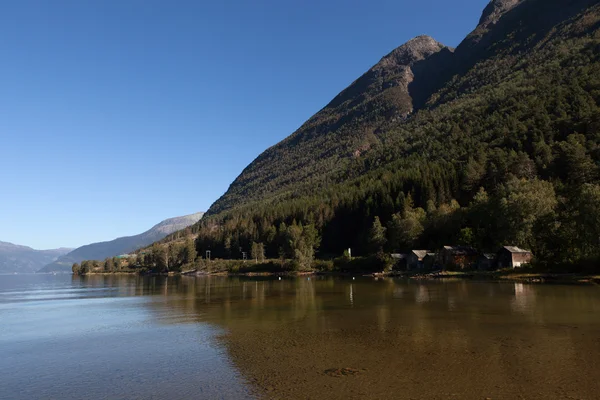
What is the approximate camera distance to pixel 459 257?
93062 millimetres

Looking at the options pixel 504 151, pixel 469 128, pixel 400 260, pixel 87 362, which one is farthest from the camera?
pixel 469 128

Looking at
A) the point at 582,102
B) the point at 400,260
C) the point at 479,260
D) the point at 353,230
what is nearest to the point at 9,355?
the point at 479,260

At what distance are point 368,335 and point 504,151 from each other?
452 feet

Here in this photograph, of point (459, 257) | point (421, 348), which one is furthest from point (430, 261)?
point (421, 348)

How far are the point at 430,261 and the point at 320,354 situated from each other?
85606 mm

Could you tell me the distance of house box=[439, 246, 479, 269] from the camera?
301ft

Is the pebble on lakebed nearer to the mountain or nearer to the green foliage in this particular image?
the mountain

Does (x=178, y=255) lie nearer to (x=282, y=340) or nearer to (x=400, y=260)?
(x=400, y=260)

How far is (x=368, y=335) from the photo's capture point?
25.2m

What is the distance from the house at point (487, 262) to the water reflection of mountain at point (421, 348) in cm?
5019

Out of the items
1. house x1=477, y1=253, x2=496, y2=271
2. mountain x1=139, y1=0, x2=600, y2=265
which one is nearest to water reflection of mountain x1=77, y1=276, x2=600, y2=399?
mountain x1=139, y1=0, x2=600, y2=265

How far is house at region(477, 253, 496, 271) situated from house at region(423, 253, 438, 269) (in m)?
10.5

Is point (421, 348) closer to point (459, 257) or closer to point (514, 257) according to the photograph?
point (514, 257)

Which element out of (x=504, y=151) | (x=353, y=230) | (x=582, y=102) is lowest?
(x=353, y=230)
